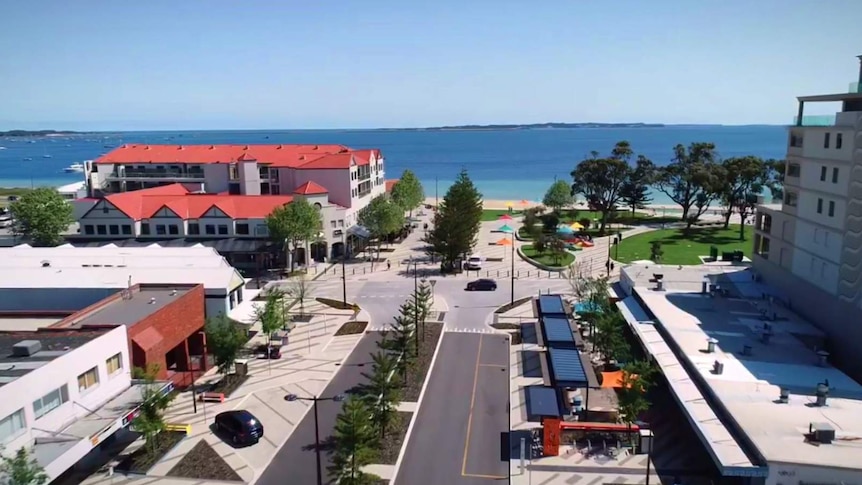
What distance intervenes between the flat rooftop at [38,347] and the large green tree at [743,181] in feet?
209

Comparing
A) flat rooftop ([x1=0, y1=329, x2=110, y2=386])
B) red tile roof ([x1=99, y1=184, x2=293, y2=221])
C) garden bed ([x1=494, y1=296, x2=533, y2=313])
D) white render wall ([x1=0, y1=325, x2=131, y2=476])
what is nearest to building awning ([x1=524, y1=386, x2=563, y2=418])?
garden bed ([x1=494, y1=296, x2=533, y2=313])

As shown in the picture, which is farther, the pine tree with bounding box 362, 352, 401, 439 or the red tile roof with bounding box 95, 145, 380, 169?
the red tile roof with bounding box 95, 145, 380, 169

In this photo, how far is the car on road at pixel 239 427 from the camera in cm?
2456

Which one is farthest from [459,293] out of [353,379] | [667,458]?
[667,458]

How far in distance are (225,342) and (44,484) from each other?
36.4 ft

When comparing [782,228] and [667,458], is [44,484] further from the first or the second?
[782,228]

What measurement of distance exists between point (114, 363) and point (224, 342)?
16.8 feet

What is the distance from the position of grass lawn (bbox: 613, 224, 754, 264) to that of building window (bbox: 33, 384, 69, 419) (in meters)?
45.4

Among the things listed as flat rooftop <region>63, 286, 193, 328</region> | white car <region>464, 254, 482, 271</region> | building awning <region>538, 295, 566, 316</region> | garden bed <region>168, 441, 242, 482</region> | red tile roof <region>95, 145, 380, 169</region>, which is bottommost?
garden bed <region>168, 441, 242, 482</region>

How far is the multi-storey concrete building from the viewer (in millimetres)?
28844

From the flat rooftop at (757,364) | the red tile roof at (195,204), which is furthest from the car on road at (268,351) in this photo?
the red tile roof at (195,204)

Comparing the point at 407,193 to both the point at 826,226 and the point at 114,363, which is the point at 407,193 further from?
the point at 114,363

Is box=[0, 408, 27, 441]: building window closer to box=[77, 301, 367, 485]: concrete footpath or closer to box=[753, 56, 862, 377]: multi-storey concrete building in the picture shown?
box=[77, 301, 367, 485]: concrete footpath

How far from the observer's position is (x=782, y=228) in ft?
121
